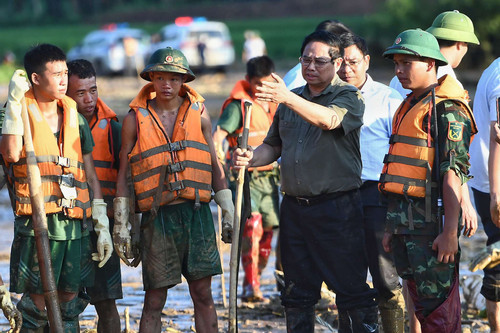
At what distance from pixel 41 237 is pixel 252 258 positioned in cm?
324

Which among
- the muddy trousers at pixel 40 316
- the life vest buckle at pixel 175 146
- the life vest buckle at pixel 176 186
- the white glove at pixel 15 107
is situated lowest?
the muddy trousers at pixel 40 316

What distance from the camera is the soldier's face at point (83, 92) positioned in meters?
6.34

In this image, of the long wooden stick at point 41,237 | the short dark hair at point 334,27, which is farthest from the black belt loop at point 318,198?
the short dark hair at point 334,27

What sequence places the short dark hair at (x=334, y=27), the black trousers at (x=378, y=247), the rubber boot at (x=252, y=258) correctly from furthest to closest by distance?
the rubber boot at (x=252, y=258)
the short dark hair at (x=334, y=27)
the black trousers at (x=378, y=247)

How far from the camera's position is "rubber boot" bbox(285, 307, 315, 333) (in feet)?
19.4

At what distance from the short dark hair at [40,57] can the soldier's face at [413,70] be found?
213 centimetres

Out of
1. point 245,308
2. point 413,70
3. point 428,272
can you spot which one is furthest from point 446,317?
point 245,308

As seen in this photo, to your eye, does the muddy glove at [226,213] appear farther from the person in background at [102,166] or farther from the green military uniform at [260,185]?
the green military uniform at [260,185]

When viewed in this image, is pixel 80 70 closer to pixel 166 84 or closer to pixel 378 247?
pixel 166 84

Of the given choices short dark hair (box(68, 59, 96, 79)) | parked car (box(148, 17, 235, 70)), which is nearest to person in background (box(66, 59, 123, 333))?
short dark hair (box(68, 59, 96, 79))

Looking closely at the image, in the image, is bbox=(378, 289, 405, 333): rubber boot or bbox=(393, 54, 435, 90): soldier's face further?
bbox=(378, 289, 405, 333): rubber boot

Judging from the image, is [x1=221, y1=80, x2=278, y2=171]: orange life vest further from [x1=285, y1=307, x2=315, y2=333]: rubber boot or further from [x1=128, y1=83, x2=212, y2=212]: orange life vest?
[x1=285, y1=307, x2=315, y2=333]: rubber boot

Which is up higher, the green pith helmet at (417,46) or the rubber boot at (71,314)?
the green pith helmet at (417,46)

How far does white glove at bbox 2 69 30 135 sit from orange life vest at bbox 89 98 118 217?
35.7 inches
